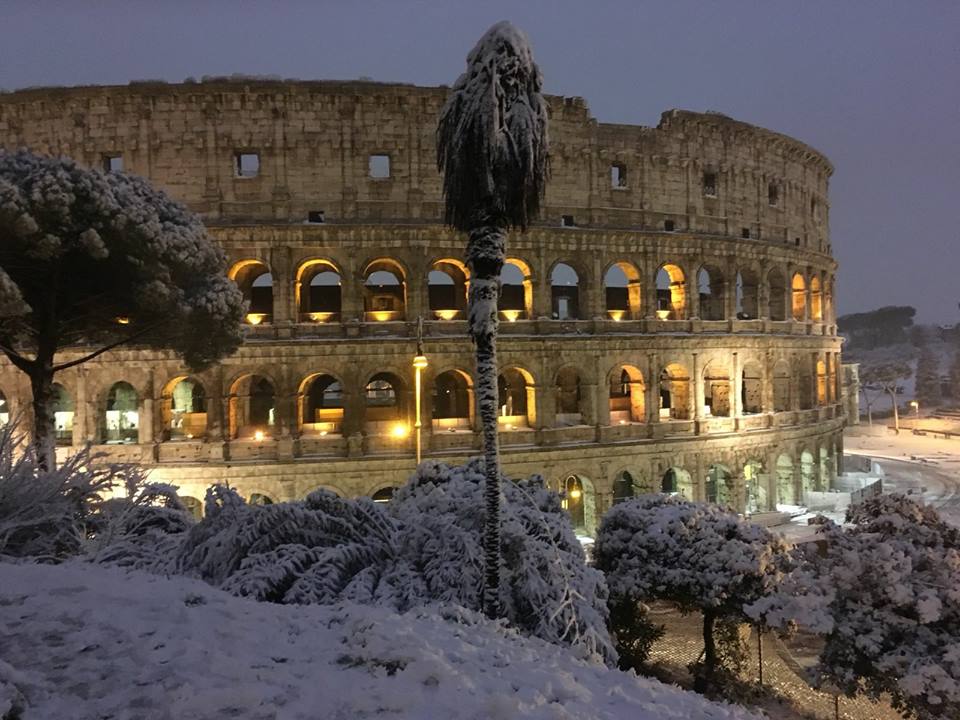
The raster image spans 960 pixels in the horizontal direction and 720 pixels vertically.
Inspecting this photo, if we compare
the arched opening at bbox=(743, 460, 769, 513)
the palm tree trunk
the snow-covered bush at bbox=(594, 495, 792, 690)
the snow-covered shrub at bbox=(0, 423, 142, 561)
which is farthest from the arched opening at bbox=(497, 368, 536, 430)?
the snow-covered shrub at bbox=(0, 423, 142, 561)

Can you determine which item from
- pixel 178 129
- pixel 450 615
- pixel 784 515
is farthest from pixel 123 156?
pixel 784 515

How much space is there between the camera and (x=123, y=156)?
1814cm

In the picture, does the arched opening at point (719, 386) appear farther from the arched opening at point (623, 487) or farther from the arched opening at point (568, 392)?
the arched opening at point (568, 392)

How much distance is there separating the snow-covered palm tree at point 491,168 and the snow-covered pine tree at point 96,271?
6.15 metres

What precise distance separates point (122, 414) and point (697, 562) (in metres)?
18.5

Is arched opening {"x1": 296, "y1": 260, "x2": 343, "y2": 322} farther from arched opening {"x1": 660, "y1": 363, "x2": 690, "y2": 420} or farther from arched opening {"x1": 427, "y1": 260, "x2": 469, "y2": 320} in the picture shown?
arched opening {"x1": 660, "y1": 363, "x2": 690, "y2": 420}

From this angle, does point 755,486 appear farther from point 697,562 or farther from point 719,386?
point 697,562

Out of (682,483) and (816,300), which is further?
(816,300)

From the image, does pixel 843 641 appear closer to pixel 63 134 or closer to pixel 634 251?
pixel 634 251

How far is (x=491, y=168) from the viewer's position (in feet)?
24.3

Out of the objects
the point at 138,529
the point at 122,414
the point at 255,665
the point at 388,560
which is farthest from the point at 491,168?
the point at 122,414

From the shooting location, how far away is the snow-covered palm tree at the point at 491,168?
7.44 m

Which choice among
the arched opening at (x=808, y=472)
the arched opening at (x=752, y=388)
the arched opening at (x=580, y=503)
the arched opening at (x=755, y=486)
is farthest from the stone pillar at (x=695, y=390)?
the arched opening at (x=808, y=472)

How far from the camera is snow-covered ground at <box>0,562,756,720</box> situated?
3660 mm
